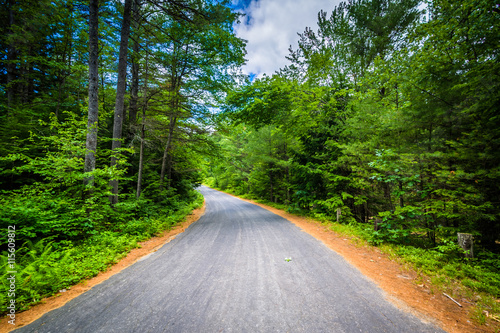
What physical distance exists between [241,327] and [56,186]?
679 cm

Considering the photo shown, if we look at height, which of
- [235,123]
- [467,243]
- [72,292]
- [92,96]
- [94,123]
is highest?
[235,123]

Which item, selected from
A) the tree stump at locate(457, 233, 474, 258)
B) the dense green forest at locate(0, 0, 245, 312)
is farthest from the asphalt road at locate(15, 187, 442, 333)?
the tree stump at locate(457, 233, 474, 258)

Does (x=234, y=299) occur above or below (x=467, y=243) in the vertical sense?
below

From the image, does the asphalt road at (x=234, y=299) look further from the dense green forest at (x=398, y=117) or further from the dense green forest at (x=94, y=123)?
the dense green forest at (x=398, y=117)

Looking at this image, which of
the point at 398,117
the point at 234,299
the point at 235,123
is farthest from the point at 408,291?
the point at 235,123

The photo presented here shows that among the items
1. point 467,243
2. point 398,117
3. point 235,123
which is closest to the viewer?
point 467,243

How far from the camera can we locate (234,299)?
274 cm

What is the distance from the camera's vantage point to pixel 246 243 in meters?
5.43

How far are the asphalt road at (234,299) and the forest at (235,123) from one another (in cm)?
101

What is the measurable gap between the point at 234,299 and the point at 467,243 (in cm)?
559

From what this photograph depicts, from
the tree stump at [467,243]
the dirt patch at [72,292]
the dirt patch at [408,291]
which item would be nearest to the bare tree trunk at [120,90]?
the dirt patch at [72,292]

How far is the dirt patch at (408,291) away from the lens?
2.33 metres

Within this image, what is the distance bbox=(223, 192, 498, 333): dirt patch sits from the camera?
7.64 ft

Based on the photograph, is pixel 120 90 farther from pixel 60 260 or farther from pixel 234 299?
pixel 234 299
